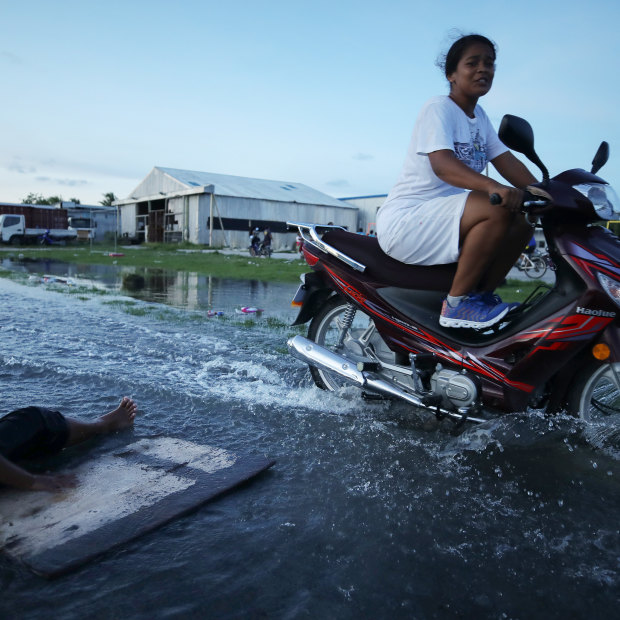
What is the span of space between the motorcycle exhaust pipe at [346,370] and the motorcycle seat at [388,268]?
0.53 meters

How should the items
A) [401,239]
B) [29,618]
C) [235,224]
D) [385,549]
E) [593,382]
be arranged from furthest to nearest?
[235,224] < [401,239] < [593,382] < [385,549] < [29,618]

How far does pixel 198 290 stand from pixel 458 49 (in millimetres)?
7386

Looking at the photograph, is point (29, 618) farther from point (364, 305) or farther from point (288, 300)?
point (288, 300)

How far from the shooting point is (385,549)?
184 centimetres

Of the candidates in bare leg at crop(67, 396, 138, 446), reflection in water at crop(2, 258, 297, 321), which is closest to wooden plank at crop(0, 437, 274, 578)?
bare leg at crop(67, 396, 138, 446)

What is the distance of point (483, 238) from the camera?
2707 millimetres

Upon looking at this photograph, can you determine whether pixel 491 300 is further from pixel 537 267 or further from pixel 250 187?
pixel 250 187

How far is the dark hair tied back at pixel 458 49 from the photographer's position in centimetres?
300

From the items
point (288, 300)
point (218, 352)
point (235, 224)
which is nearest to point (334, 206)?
point (235, 224)

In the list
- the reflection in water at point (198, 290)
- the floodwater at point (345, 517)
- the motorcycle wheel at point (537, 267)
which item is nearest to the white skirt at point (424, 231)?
the floodwater at point (345, 517)

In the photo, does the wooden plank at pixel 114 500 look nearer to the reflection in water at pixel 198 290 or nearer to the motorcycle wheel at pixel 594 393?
the motorcycle wheel at pixel 594 393

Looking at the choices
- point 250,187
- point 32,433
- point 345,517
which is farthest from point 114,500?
point 250,187

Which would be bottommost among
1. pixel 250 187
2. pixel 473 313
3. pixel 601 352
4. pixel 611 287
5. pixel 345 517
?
pixel 345 517

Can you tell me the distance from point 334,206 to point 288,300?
28786 mm
